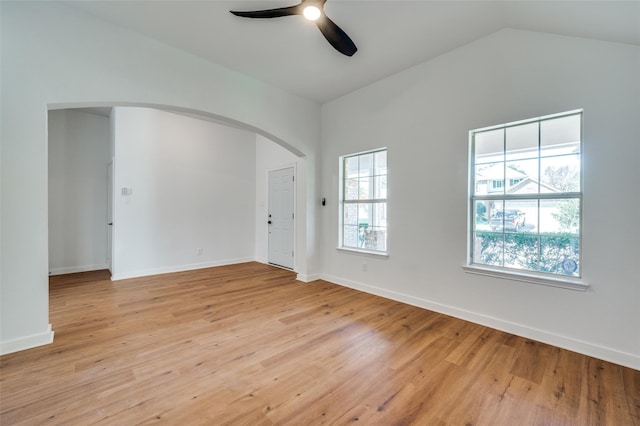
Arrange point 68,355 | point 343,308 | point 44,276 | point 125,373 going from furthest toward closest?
point 343,308 → point 44,276 → point 68,355 → point 125,373

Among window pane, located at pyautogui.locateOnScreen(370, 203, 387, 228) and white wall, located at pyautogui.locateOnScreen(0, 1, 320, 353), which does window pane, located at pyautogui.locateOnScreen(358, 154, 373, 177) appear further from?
white wall, located at pyautogui.locateOnScreen(0, 1, 320, 353)

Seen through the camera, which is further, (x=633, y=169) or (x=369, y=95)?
(x=369, y=95)

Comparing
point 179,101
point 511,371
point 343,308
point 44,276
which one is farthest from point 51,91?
point 511,371

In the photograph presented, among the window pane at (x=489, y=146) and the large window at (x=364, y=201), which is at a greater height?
the window pane at (x=489, y=146)

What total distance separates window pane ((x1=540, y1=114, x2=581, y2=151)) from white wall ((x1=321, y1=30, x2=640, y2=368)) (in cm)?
A: 14

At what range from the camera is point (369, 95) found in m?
3.98

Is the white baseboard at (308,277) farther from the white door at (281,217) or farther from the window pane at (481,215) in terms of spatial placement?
the window pane at (481,215)

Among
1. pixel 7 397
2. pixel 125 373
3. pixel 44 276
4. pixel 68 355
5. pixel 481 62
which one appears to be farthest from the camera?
pixel 481 62

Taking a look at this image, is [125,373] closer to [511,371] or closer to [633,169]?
[511,371]

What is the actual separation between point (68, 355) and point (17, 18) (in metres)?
2.96

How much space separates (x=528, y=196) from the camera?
266cm

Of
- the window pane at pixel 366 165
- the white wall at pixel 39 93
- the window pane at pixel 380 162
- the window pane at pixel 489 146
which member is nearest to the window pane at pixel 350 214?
the window pane at pixel 366 165

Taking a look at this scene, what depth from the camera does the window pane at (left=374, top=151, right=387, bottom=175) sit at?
12.8 ft

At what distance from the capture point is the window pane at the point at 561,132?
2.44 metres
